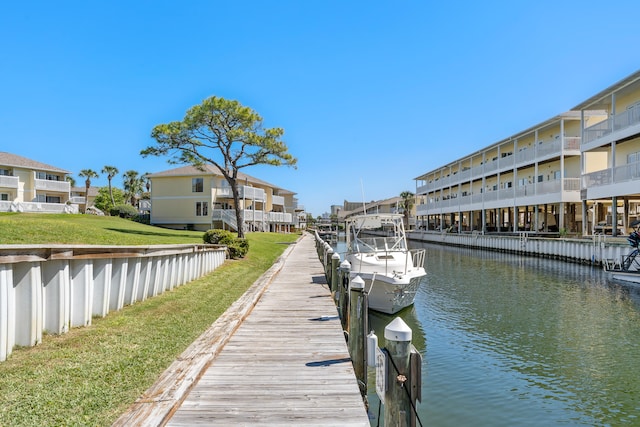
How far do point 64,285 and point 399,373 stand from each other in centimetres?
582

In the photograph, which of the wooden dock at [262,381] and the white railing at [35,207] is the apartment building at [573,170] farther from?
the white railing at [35,207]

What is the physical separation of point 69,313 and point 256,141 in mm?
24931

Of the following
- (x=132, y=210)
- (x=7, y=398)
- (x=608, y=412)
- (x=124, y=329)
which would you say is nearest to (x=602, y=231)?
(x=608, y=412)

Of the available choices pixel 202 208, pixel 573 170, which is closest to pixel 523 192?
pixel 573 170

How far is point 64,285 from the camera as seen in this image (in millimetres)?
7031

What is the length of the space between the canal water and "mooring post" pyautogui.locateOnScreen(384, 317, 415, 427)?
2.39 m

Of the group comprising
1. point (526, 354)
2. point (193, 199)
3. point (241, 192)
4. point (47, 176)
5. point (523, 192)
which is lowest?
point (526, 354)

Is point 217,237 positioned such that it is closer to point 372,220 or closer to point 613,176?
point 372,220

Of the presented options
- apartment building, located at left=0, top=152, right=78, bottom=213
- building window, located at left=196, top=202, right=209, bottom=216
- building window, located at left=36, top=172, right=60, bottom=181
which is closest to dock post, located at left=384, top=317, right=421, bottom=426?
apartment building, located at left=0, top=152, right=78, bottom=213

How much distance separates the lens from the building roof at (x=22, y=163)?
44.9 m

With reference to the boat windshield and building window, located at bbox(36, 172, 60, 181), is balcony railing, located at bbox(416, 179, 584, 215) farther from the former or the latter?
building window, located at bbox(36, 172, 60, 181)

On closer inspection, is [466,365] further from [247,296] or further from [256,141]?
[256,141]

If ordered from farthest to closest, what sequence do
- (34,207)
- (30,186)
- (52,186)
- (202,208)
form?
(202,208) → (52,186) → (30,186) → (34,207)

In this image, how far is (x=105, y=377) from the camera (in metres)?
5.54
